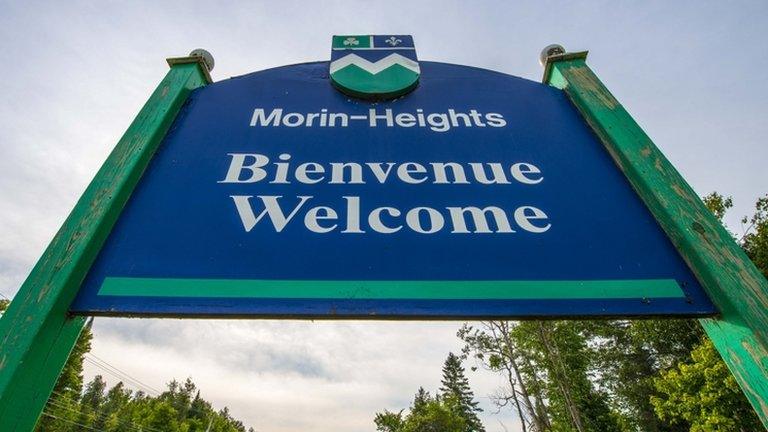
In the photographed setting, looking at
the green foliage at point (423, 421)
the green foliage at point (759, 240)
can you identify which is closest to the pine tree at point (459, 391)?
the green foliage at point (423, 421)

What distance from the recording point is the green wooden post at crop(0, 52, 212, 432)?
1127 millimetres

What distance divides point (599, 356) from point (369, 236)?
3611 cm

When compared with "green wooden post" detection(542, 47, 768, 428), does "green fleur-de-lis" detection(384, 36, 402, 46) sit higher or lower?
higher

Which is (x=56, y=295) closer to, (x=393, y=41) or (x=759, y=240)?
(x=393, y=41)

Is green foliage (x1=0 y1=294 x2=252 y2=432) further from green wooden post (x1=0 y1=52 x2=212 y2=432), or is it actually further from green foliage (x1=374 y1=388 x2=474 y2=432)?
green foliage (x1=374 y1=388 x2=474 y2=432)

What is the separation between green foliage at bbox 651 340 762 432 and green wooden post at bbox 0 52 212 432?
20.4 metres

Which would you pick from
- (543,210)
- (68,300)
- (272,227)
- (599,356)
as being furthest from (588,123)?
(599,356)

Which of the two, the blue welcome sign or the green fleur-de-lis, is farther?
the green fleur-de-lis

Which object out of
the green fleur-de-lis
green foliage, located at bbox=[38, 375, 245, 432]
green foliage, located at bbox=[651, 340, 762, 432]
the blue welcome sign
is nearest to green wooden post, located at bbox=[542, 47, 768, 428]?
the blue welcome sign

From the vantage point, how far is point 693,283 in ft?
4.48

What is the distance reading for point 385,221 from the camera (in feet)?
5.31

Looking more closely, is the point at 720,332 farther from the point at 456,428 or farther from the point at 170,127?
the point at 456,428

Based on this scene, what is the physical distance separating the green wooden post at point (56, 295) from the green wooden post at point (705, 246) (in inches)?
87.6

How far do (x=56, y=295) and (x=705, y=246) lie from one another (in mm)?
2364
